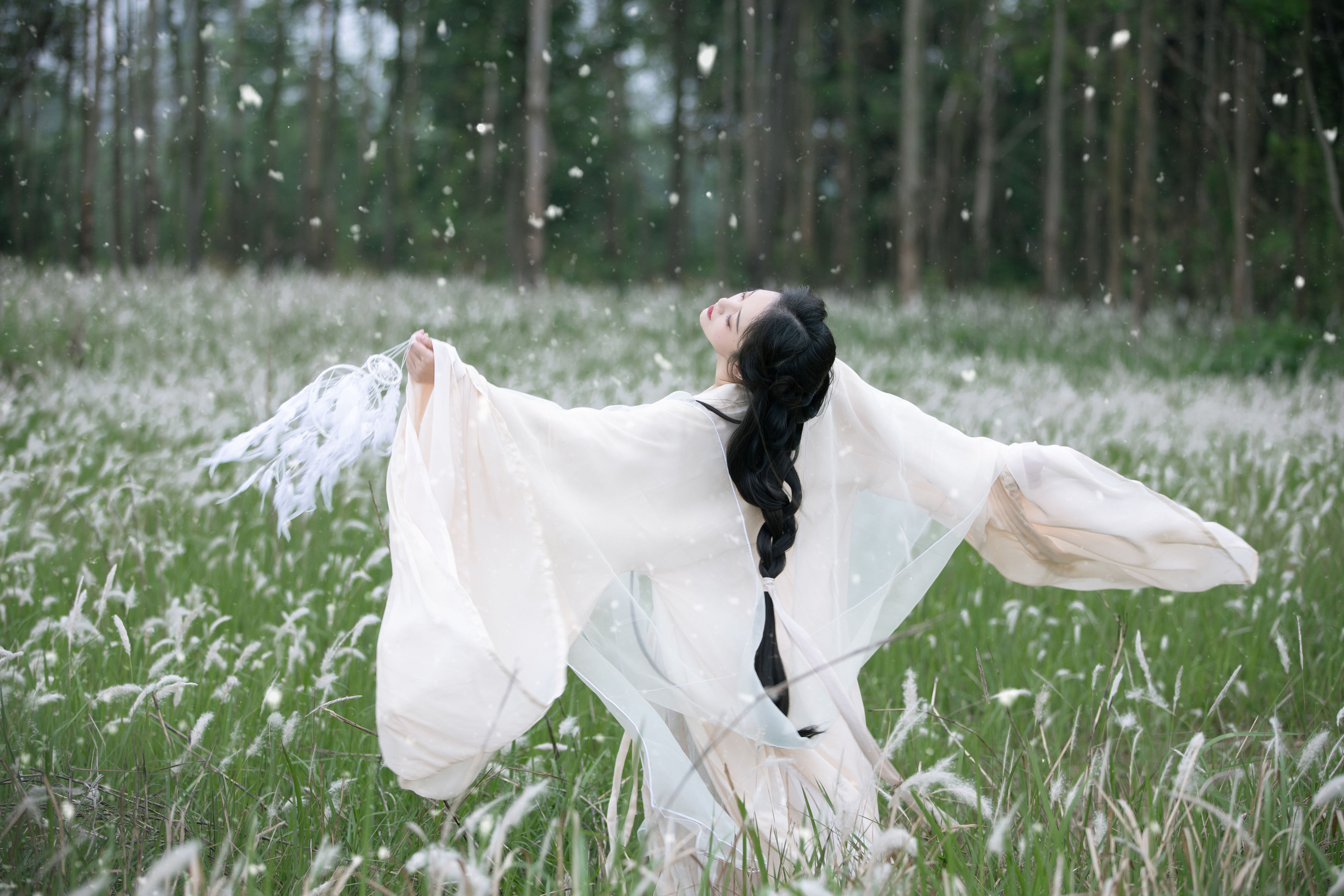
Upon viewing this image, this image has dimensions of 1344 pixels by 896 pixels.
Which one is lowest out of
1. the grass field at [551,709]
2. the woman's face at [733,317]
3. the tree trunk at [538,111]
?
the grass field at [551,709]

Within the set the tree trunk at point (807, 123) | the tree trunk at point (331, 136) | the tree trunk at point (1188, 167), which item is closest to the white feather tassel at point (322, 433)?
the tree trunk at point (331, 136)

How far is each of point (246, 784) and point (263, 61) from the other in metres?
32.5

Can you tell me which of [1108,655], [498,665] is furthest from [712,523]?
[1108,655]

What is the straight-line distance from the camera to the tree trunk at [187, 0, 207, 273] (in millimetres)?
16734

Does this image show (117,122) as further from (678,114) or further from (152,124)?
(678,114)

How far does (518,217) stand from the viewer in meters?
25.9

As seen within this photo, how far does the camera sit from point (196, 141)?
1978cm

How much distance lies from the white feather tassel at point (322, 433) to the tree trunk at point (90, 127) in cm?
1330

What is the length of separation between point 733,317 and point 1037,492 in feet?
3.18

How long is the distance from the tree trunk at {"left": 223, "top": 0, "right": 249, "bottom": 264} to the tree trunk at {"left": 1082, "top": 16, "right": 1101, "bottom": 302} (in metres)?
19.4

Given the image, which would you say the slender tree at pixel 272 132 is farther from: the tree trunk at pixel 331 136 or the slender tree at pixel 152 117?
the slender tree at pixel 152 117

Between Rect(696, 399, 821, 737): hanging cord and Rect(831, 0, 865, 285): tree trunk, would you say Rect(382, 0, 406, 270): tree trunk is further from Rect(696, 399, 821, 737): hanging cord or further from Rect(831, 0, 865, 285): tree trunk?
Rect(696, 399, 821, 737): hanging cord

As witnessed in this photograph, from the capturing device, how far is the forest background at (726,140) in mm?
14039

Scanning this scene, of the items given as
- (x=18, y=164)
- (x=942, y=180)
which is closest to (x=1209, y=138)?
(x=942, y=180)
